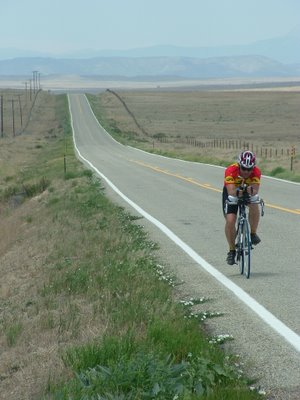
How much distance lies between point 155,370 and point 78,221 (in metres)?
10.2

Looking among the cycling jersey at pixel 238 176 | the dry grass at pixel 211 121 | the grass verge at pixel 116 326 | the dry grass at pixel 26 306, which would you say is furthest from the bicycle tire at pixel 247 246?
the dry grass at pixel 211 121

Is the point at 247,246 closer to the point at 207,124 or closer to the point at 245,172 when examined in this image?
the point at 245,172

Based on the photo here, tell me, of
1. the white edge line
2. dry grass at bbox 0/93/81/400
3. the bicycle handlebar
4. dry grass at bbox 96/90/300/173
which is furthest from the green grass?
dry grass at bbox 96/90/300/173

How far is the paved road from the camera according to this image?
6.03 metres

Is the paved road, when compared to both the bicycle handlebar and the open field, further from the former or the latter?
the open field

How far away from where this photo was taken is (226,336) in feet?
20.8

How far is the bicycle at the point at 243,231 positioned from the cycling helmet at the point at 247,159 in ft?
1.16

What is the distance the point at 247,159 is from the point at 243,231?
1.04 metres

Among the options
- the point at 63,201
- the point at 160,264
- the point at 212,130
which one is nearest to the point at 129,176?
the point at 63,201

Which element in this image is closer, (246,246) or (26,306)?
(26,306)

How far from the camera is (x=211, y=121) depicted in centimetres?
11019

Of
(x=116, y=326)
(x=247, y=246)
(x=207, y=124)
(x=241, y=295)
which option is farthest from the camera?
(x=207, y=124)

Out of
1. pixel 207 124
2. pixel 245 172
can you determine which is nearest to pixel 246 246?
pixel 245 172

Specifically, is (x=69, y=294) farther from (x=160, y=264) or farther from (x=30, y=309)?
(x=160, y=264)
